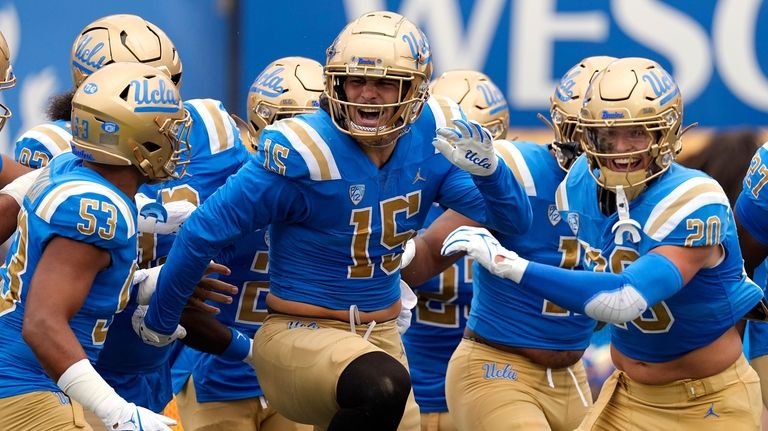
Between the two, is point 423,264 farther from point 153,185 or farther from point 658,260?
point 658,260

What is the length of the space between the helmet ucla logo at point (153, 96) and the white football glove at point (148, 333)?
735 millimetres

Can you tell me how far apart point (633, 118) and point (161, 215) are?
60.0 inches

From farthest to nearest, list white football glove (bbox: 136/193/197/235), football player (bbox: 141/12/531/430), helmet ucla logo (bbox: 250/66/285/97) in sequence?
helmet ucla logo (bbox: 250/66/285/97)
white football glove (bbox: 136/193/197/235)
football player (bbox: 141/12/531/430)

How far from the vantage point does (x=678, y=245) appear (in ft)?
14.6

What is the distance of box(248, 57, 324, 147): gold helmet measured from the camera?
19.1 feet

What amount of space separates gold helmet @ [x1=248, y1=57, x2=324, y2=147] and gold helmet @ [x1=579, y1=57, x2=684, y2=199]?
1386mm

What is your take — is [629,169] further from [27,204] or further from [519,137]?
[519,137]

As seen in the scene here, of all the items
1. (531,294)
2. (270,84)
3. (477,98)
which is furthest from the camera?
(477,98)

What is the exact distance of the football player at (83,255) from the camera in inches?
159

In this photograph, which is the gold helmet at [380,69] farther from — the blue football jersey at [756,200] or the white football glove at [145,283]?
the blue football jersey at [756,200]

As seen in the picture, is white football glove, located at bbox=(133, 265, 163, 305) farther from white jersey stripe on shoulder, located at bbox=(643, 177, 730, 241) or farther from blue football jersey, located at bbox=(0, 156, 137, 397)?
white jersey stripe on shoulder, located at bbox=(643, 177, 730, 241)

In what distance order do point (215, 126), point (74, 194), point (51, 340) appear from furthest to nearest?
1. point (215, 126)
2. point (74, 194)
3. point (51, 340)

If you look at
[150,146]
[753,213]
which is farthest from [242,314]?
[753,213]

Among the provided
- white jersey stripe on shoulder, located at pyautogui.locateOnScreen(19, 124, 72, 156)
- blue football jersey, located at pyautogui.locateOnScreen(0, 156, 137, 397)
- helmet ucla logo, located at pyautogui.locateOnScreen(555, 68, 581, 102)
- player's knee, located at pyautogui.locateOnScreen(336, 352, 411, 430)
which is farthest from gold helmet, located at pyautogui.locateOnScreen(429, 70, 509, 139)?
blue football jersey, located at pyautogui.locateOnScreen(0, 156, 137, 397)
